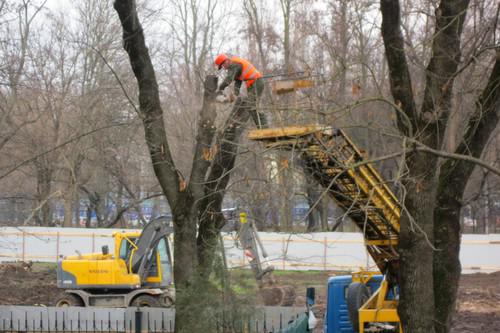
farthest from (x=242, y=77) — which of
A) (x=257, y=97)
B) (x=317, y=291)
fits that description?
(x=317, y=291)

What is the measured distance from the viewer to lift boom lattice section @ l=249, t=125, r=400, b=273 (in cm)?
934

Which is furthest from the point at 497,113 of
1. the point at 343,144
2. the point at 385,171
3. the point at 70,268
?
the point at 385,171

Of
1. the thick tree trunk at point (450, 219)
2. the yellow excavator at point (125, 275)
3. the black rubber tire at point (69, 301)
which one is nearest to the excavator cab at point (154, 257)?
the yellow excavator at point (125, 275)

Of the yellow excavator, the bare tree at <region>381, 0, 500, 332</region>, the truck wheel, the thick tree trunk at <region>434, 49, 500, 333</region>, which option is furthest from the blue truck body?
the truck wheel

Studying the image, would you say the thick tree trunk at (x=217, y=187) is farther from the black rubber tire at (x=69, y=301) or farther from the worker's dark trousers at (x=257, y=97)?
the black rubber tire at (x=69, y=301)

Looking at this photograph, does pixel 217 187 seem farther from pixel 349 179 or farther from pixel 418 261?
pixel 418 261

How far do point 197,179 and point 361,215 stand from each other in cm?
313

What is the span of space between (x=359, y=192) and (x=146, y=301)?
1130 centimetres

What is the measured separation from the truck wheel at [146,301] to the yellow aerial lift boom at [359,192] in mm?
9200

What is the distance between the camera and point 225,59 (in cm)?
1109

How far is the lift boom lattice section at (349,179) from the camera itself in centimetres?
934

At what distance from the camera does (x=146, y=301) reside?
70.2 ft

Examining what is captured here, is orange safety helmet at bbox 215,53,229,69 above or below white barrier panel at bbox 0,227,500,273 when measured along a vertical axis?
above

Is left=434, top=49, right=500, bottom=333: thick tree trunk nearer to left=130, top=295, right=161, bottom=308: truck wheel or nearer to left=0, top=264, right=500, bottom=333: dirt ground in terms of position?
left=0, top=264, right=500, bottom=333: dirt ground
